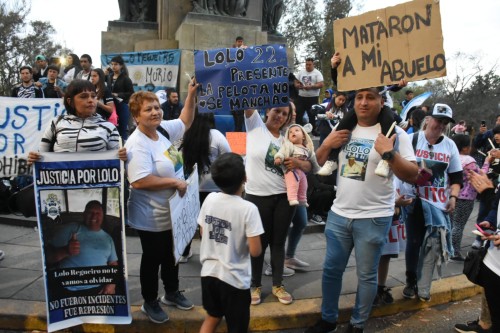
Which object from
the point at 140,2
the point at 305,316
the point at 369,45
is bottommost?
the point at 305,316

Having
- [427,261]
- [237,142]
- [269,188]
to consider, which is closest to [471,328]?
[427,261]

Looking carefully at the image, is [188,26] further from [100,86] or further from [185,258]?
[185,258]

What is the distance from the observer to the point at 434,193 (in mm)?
4113

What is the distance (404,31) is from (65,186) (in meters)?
2.86

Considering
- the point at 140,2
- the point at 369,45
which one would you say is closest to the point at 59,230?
the point at 369,45

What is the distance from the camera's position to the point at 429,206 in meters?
4.09

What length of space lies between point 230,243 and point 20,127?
3.16 meters

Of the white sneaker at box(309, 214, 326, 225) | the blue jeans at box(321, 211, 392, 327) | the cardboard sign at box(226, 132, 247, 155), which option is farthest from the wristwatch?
the white sneaker at box(309, 214, 326, 225)

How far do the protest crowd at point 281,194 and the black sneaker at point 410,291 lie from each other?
12 mm

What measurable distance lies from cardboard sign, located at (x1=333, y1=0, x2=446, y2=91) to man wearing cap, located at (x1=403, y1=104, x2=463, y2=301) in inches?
40.1

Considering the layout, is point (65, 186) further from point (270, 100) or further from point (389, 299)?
point (389, 299)

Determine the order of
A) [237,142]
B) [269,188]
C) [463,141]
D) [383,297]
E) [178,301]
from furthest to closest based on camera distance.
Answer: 1. [237,142]
2. [463,141]
3. [383,297]
4. [269,188]
5. [178,301]

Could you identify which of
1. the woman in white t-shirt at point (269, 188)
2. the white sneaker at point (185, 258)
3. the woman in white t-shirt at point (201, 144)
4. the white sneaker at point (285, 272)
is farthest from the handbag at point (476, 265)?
the white sneaker at point (185, 258)

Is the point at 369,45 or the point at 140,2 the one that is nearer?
the point at 369,45
